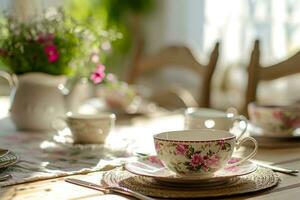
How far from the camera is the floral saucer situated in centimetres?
102

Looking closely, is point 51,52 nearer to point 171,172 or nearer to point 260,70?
point 171,172

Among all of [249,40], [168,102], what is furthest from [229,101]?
[168,102]

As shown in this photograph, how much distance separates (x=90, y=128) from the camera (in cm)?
145

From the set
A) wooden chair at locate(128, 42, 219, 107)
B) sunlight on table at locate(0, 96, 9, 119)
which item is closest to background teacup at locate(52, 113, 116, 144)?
sunlight on table at locate(0, 96, 9, 119)

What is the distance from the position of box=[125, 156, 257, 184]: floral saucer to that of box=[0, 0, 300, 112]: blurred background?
4.79 feet

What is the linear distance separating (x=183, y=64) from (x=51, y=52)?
79 cm

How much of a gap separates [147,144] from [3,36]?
47 centimetres

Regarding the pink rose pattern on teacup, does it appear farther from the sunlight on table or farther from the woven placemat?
the sunlight on table

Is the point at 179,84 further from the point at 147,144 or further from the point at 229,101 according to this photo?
the point at 147,144

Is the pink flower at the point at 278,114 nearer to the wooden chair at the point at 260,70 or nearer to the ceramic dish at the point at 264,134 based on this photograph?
the ceramic dish at the point at 264,134

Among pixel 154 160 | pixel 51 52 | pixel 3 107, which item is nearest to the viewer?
pixel 154 160

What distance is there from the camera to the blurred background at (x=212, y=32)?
294 cm

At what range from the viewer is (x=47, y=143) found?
4.87 ft

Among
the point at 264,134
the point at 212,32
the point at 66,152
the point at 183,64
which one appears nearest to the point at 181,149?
the point at 66,152
